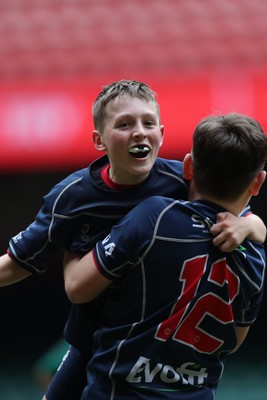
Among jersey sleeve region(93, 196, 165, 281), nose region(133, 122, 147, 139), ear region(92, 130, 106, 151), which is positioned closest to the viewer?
jersey sleeve region(93, 196, 165, 281)

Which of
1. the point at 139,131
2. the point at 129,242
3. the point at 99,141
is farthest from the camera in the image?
the point at 99,141

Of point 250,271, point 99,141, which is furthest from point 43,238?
point 250,271

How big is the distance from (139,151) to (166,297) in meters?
0.36

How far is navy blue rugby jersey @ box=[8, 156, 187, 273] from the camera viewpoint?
2123 mm

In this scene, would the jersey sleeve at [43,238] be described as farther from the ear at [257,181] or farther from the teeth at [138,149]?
the ear at [257,181]

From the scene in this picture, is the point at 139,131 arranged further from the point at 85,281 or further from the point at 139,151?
the point at 85,281

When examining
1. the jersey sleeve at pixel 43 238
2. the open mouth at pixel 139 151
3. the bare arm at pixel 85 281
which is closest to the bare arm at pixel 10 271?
the jersey sleeve at pixel 43 238

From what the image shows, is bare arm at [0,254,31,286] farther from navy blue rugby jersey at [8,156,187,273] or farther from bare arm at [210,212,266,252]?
bare arm at [210,212,266,252]

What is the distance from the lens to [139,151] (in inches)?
82.4

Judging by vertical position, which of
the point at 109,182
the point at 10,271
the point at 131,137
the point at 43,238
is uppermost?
the point at 131,137

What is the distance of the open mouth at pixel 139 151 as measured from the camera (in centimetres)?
209

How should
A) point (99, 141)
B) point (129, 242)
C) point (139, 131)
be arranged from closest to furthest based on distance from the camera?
point (129, 242), point (139, 131), point (99, 141)

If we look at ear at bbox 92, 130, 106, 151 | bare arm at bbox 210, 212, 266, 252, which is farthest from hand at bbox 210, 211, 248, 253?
ear at bbox 92, 130, 106, 151

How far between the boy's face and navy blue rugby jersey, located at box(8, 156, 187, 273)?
Result: 41mm
